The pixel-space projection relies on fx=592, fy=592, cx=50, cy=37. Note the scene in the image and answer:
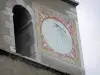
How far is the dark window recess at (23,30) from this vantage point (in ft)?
37.8

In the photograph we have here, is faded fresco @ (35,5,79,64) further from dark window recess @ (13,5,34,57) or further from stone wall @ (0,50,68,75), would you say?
stone wall @ (0,50,68,75)

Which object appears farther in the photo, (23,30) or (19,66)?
(23,30)

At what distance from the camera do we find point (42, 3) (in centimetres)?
1212

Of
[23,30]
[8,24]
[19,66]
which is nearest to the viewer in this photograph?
[19,66]

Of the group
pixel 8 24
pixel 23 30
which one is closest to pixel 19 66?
pixel 8 24

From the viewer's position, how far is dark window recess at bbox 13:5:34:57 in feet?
37.8

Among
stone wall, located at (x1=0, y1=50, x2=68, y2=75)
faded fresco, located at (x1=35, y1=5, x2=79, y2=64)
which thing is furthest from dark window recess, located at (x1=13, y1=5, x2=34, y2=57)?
stone wall, located at (x1=0, y1=50, x2=68, y2=75)

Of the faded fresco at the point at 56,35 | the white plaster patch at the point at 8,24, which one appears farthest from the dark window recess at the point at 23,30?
the white plaster patch at the point at 8,24

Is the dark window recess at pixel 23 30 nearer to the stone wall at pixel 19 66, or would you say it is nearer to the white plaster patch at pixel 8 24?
the white plaster patch at pixel 8 24

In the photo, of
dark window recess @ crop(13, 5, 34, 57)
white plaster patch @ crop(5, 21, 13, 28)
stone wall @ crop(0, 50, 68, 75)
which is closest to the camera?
stone wall @ crop(0, 50, 68, 75)

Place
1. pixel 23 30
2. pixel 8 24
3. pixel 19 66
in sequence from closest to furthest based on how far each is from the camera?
pixel 19 66 < pixel 8 24 < pixel 23 30

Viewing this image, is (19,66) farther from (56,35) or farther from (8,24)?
(56,35)

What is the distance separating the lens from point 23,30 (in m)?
11.9

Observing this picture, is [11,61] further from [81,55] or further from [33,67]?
[81,55]
